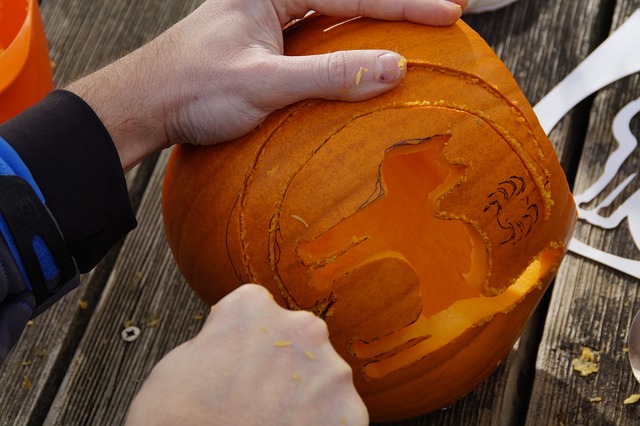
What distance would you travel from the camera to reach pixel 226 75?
1.11 m

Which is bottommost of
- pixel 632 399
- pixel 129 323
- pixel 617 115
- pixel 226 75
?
pixel 129 323

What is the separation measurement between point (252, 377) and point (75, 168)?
1.40 feet

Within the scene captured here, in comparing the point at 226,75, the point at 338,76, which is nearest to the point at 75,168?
the point at 226,75

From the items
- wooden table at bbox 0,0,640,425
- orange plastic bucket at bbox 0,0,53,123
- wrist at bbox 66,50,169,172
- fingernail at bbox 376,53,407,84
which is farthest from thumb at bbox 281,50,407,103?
orange plastic bucket at bbox 0,0,53,123

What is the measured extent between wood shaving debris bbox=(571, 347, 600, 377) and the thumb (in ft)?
1.82

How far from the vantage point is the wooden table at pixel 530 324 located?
128 cm

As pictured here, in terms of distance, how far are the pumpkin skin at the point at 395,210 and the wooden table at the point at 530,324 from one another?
170 millimetres

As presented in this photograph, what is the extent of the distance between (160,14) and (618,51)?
1.01m

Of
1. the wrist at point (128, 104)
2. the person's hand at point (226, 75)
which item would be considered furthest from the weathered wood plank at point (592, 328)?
the wrist at point (128, 104)

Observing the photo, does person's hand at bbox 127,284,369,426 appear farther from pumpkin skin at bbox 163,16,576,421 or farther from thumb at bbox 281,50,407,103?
thumb at bbox 281,50,407,103

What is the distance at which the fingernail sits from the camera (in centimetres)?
103

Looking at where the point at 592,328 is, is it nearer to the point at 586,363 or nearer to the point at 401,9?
the point at 586,363

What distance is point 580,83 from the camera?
64.1 inches

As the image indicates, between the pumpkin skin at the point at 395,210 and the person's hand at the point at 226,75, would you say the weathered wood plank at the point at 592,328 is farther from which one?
the person's hand at the point at 226,75
